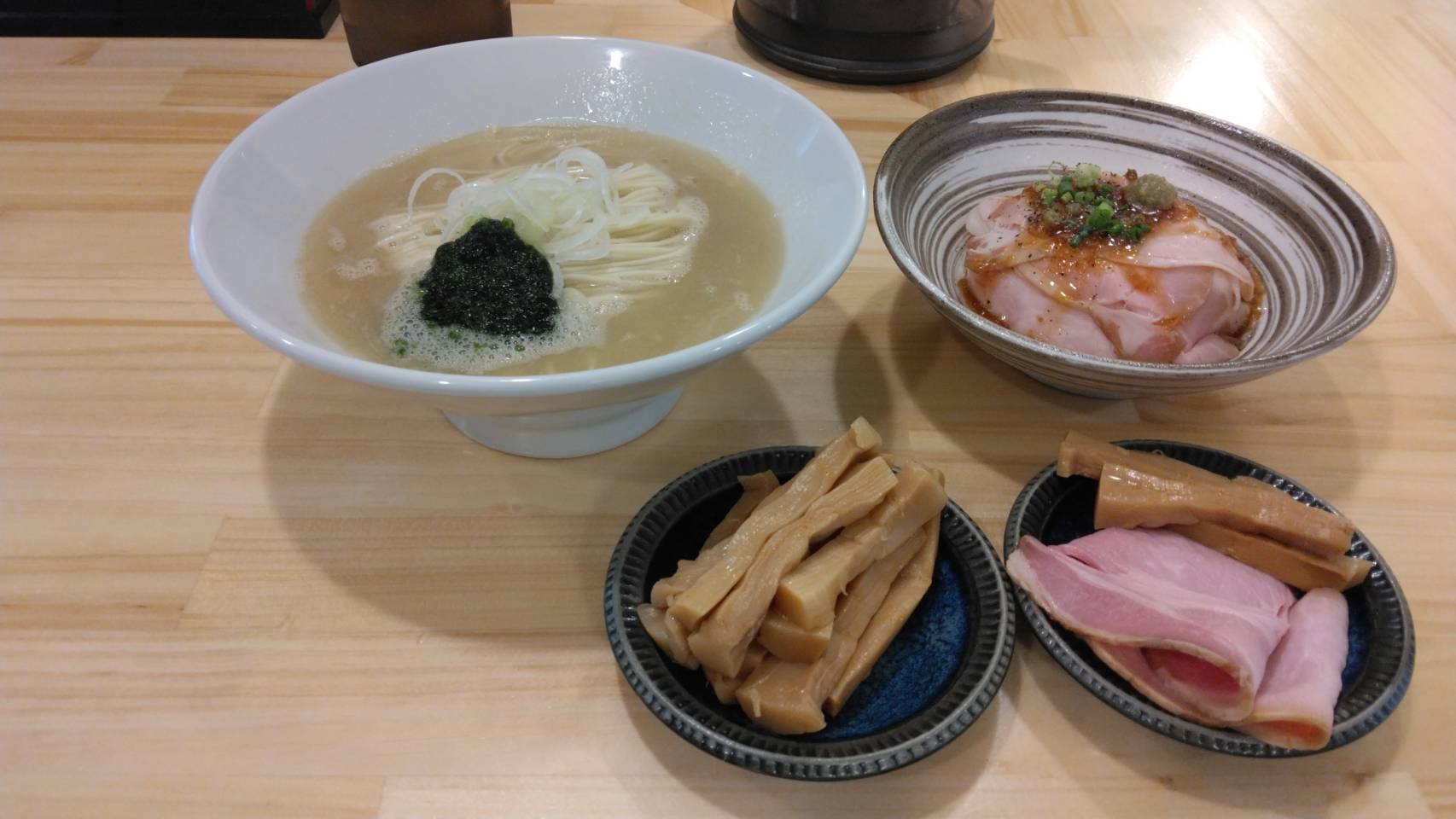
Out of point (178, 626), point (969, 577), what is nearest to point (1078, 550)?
point (969, 577)

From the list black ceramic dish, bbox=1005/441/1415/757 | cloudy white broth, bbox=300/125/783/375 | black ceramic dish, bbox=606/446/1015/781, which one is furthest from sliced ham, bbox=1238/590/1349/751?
cloudy white broth, bbox=300/125/783/375

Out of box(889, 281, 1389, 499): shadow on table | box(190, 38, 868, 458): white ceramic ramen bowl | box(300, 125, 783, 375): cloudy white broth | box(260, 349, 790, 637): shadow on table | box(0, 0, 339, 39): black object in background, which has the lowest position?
box(260, 349, 790, 637): shadow on table

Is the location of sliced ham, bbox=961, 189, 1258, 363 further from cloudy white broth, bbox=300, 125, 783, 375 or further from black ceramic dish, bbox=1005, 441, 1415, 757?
cloudy white broth, bbox=300, 125, 783, 375

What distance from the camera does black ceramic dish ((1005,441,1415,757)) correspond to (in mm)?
830

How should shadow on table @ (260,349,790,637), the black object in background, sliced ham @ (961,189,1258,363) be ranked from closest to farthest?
shadow on table @ (260,349,790,637), sliced ham @ (961,189,1258,363), the black object in background

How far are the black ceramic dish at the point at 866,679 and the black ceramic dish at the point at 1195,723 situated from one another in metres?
0.06

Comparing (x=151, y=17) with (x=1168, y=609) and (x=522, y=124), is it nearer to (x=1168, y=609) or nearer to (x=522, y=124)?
(x=522, y=124)

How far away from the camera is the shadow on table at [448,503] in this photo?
102 cm

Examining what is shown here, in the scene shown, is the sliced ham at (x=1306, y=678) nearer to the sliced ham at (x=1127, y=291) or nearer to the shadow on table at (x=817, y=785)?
the shadow on table at (x=817, y=785)

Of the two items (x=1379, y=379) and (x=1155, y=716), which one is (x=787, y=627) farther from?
(x=1379, y=379)

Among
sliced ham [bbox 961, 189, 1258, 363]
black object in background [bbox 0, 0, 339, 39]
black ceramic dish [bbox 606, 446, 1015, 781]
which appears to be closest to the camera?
black ceramic dish [bbox 606, 446, 1015, 781]

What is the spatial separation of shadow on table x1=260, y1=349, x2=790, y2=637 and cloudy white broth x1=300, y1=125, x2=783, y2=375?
0.15 meters

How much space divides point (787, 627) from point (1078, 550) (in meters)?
0.37

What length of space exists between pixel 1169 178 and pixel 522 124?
112 centimetres
